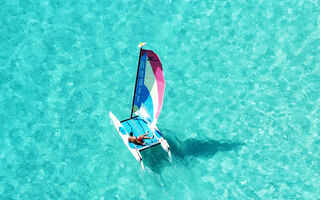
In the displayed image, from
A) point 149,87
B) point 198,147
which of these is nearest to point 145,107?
point 149,87

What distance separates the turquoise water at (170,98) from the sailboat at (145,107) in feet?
2.79

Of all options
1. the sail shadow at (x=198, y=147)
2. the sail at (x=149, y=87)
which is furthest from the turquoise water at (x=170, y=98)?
the sail at (x=149, y=87)

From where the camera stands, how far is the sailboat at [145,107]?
14.7 m

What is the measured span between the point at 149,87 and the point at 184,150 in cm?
318

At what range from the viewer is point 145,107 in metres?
15.9

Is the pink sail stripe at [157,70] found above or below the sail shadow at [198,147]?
above

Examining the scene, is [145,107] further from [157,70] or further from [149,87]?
[157,70]

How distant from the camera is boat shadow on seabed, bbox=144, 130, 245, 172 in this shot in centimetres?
1623

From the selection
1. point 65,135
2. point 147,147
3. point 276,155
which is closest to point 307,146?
point 276,155

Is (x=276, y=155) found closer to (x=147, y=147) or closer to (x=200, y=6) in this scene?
(x=147, y=147)

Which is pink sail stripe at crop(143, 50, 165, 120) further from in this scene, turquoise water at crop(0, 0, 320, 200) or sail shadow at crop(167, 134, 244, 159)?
turquoise water at crop(0, 0, 320, 200)

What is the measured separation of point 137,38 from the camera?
1952 cm

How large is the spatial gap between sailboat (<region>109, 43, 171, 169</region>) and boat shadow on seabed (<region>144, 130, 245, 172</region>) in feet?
1.91

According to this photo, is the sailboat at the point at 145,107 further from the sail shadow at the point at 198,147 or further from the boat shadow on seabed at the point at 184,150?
the sail shadow at the point at 198,147
